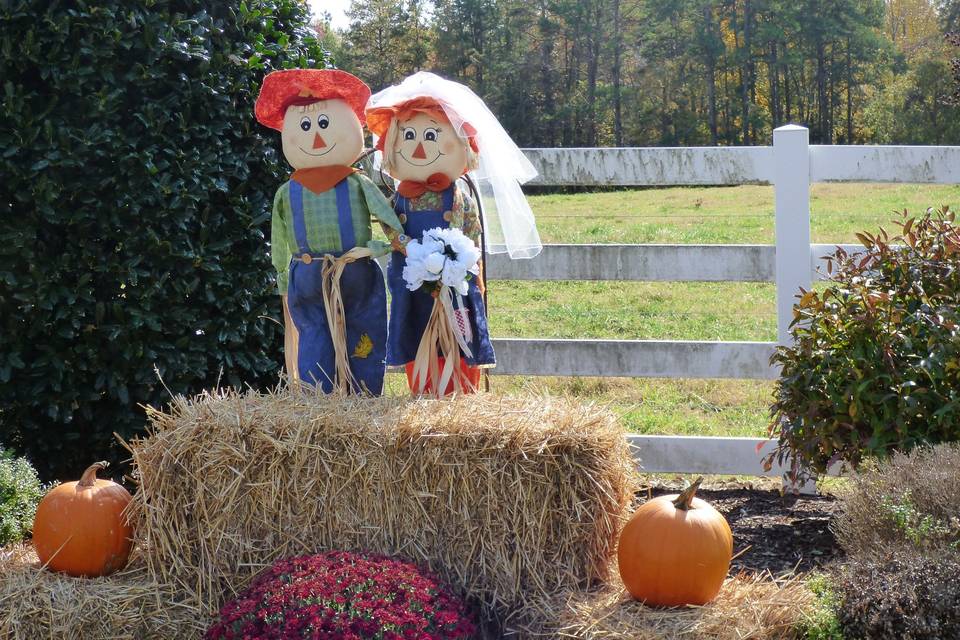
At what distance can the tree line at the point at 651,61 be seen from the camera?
2897cm

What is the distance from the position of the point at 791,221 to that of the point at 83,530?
3.42m

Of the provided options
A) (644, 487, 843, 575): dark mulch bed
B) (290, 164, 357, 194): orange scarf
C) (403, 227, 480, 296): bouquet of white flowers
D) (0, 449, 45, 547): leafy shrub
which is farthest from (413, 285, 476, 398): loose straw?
(0, 449, 45, 547): leafy shrub

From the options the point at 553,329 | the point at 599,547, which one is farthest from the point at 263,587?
the point at 553,329

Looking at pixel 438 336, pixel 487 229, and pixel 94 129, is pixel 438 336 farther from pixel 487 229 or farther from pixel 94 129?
pixel 94 129

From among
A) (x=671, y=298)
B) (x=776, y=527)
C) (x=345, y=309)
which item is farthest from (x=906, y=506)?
(x=671, y=298)

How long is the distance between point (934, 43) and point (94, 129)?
30.8 m

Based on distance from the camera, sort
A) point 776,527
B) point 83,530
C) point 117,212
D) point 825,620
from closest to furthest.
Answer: point 825,620
point 83,530
point 117,212
point 776,527

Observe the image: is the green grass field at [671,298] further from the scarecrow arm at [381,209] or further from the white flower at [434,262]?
the scarecrow arm at [381,209]

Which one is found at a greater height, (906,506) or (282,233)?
(282,233)

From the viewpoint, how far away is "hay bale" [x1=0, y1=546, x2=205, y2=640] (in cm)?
336

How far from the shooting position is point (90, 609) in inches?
133

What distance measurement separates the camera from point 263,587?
3.05m

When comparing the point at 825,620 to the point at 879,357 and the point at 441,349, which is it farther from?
the point at 441,349

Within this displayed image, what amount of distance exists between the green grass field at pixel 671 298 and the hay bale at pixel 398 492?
0.45 meters
